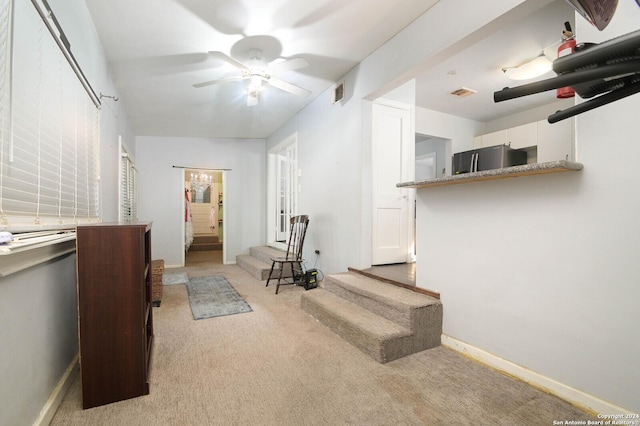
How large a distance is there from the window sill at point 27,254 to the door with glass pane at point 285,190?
12.9 ft

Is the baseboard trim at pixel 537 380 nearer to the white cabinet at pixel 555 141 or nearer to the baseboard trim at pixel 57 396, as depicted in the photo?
the baseboard trim at pixel 57 396

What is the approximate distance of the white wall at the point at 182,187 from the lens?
586 cm

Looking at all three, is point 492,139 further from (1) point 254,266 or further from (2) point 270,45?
(1) point 254,266

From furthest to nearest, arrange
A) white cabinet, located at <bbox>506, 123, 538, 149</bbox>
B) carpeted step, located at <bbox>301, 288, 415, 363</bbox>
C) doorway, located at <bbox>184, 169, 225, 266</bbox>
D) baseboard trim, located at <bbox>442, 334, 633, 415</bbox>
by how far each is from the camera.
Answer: doorway, located at <bbox>184, 169, 225, 266</bbox> < white cabinet, located at <bbox>506, 123, 538, 149</bbox> < carpeted step, located at <bbox>301, 288, 415, 363</bbox> < baseboard trim, located at <bbox>442, 334, 633, 415</bbox>

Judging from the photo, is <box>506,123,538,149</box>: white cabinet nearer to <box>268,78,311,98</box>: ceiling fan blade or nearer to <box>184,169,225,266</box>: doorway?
<box>268,78,311,98</box>: ceiling fan blade

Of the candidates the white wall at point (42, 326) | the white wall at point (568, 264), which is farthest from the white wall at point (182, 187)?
the white wall at point (568, 264)

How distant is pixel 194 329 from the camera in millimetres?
2670

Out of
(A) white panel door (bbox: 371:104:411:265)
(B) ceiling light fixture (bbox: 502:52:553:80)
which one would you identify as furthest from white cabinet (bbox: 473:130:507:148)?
(A) white panel door (bbox: 371:104:411:265)

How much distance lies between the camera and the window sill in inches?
40.4

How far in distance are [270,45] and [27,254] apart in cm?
259

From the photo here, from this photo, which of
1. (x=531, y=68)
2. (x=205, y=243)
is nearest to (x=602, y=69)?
(x=531, y=68)

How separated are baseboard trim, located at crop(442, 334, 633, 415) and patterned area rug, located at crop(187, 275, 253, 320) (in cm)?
213

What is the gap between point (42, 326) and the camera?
1481 millimetres

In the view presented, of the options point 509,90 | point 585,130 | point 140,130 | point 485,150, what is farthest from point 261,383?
point 140,130
